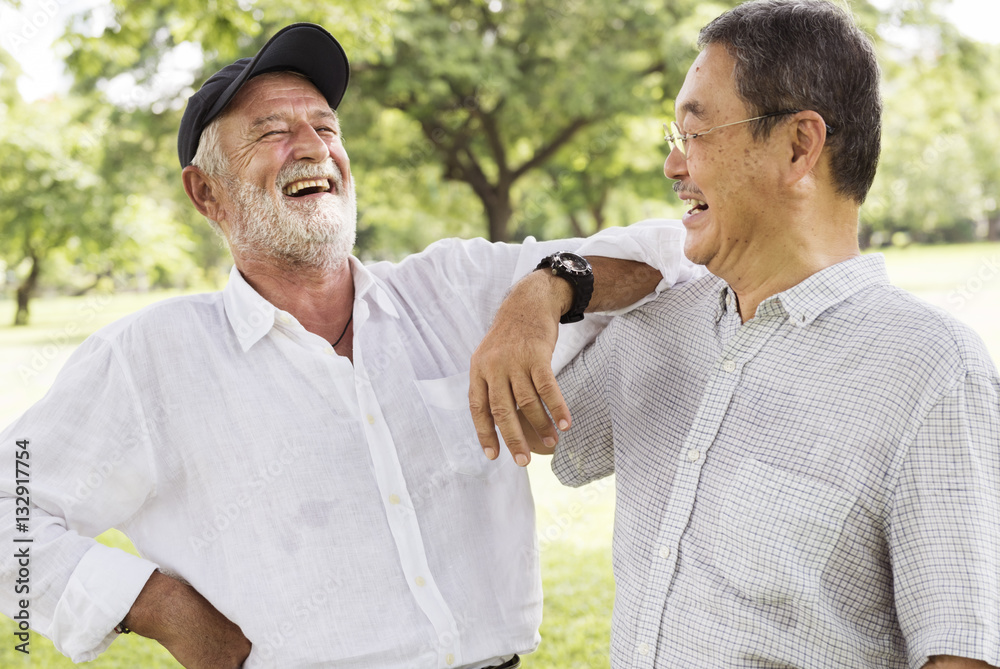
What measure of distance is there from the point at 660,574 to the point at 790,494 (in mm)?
362

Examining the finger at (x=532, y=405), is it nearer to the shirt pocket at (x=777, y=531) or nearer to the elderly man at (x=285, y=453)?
the elderly man at (x=285, y=453)

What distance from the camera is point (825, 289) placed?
181 centimetres

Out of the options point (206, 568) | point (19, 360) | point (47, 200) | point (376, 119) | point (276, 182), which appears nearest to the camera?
point (206, 568)

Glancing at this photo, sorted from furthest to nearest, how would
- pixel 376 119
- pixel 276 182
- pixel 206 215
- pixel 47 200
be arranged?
pixel 47 200, pixel 376 119, pixel 206 215, pixel 276 182

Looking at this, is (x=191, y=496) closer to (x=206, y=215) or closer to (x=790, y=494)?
(x=206, y=215)

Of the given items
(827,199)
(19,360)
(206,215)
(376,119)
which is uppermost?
(827,199)

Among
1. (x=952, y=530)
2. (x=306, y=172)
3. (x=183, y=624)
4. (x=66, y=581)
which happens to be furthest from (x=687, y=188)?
(x=66, y=581)

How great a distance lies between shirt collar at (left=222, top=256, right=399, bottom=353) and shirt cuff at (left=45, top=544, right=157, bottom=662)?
0.62m

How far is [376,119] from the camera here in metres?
15.5

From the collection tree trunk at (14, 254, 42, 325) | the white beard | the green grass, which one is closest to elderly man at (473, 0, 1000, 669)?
the white beard

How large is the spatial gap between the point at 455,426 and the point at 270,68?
116 centimetres

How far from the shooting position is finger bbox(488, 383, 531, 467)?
5.90 feet

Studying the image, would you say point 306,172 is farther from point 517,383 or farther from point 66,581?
point 66,581

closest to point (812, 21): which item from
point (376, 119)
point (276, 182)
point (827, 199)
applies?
point (827, 199)
